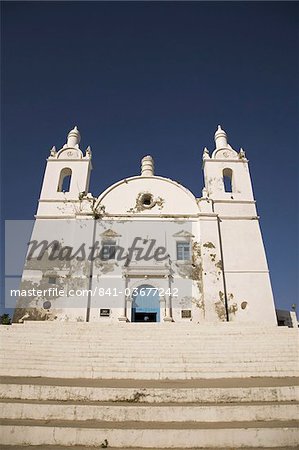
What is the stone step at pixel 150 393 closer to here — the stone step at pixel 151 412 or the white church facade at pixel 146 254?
the stone step at pixel 151 412

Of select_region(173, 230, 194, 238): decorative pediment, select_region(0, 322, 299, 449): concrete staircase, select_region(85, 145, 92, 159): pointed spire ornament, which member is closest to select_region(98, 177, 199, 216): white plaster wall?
select_region(173, 230, 194, 238): decorative pediment

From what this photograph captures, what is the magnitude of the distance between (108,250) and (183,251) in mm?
4799

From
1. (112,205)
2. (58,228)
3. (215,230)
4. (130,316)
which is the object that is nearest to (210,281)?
(215,230)

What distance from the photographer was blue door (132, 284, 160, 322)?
56.2ft

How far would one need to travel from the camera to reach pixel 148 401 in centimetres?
556

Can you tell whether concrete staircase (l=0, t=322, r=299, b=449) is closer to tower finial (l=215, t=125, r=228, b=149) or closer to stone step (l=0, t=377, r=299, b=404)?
stone step (l=0, t=377, r=299, b=404)

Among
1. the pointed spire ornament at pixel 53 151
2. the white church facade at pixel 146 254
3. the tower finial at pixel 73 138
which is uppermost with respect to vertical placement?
the tower finial at pixel 73 138

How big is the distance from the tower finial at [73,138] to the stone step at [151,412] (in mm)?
20866

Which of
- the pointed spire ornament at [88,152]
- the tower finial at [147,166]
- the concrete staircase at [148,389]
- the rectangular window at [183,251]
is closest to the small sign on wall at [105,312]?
the rectangular window at [183,251]

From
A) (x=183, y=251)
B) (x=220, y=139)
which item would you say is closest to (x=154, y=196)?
(x=183, y=251)

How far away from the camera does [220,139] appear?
24.1m

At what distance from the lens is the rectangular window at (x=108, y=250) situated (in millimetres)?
18258

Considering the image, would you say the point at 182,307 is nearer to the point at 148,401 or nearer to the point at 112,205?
the point at 112,205

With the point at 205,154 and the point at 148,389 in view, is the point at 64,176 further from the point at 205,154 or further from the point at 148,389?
the point at 148,389
